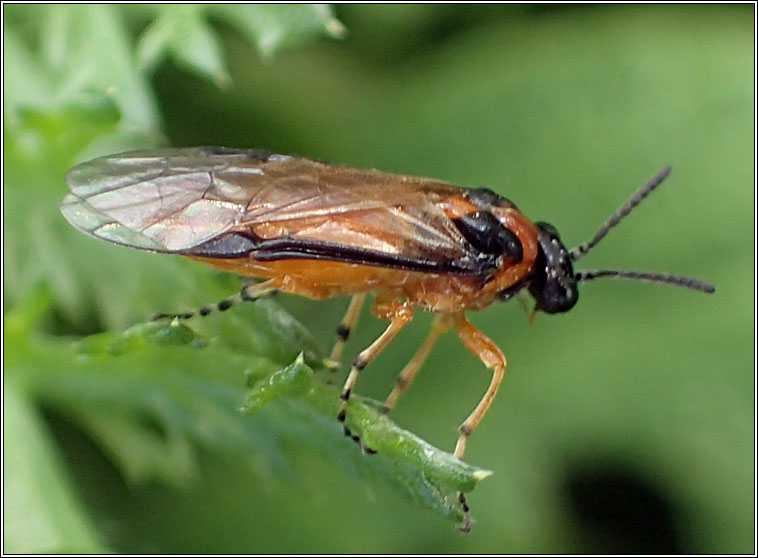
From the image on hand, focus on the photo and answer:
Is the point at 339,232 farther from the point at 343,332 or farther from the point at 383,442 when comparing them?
the point at 383,442

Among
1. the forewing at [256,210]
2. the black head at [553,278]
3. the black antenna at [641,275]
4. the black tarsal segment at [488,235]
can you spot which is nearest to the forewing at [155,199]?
the forewing at [256,210]

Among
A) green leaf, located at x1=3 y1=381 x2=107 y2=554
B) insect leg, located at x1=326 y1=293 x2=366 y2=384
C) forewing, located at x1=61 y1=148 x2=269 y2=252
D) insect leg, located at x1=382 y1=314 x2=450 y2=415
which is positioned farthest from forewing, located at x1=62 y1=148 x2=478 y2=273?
green leaf, located at x1=3 y1=381 x2=107 y2=554

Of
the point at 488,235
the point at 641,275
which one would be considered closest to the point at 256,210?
the point at 488,235

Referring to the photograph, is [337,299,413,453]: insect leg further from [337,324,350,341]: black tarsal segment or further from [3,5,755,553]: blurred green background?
[3,5,755,553]: blurred green background

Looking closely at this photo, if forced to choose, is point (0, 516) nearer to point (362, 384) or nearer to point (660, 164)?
point (362, 384)

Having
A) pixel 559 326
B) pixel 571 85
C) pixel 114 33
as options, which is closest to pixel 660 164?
pixel 571 85

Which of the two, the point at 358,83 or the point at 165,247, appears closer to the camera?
the point at 165,247
